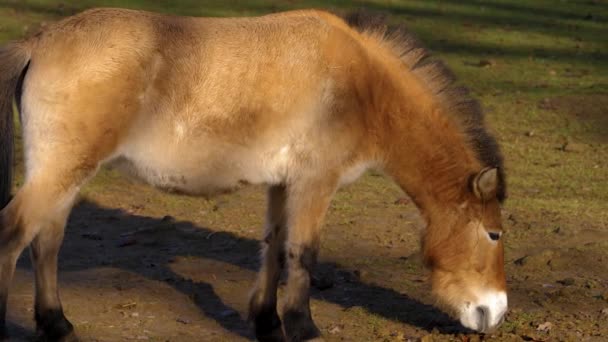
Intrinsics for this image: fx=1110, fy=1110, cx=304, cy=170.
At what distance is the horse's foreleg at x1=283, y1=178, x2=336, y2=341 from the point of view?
630 cm

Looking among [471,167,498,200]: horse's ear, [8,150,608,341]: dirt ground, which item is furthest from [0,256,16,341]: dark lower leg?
[471,167,498,200]: horse's ear

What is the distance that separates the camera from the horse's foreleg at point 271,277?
658cm

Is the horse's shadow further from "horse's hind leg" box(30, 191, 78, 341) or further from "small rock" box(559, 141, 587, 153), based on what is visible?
"small rock" box(559, 141, 587, 153)

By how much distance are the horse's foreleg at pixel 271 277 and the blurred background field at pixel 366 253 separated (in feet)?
0.57

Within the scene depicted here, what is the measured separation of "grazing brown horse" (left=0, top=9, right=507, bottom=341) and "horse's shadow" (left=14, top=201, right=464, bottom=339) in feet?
1.83

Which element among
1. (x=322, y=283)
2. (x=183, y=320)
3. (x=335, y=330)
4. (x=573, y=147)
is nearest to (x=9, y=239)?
(x=183, y=320)

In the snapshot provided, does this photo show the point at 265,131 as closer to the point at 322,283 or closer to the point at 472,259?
the point at 472,259

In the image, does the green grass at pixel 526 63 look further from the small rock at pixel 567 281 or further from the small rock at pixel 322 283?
the small rock at pixel 322 283

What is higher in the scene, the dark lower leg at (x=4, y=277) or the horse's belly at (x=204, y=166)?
the horse's belly at (x=204, y=166)

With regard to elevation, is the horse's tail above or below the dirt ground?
above

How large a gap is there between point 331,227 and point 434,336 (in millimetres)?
2479

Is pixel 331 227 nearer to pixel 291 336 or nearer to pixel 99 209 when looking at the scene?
pixel 99 209

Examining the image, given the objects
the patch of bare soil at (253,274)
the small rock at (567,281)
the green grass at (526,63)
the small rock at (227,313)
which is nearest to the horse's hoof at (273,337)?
the patch of bare soil at (253,274)

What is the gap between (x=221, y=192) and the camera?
21.0ft
